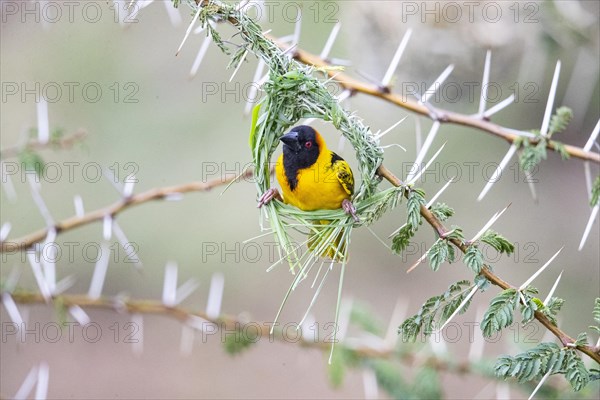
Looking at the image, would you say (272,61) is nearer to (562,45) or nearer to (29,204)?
(562,45)

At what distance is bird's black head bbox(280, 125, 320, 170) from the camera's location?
247 centimetres

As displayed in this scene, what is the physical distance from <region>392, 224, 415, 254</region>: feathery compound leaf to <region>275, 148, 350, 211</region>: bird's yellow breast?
0.46m

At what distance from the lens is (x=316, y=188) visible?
2.38 metres

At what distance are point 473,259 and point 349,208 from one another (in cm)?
51

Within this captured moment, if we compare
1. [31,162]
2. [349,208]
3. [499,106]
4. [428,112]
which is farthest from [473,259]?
[31,162]

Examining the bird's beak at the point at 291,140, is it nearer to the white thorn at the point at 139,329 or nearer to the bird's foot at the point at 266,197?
the bird's foot at the point at 266,197

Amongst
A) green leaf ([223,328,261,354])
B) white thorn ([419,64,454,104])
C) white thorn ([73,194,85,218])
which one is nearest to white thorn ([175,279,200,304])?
green leaf ([223,328,261,354])

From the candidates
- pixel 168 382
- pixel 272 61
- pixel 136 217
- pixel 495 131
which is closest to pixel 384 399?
pixel 168 382

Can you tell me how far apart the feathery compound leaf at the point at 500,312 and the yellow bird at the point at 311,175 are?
0.62 meters

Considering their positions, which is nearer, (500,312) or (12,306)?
(500,312)

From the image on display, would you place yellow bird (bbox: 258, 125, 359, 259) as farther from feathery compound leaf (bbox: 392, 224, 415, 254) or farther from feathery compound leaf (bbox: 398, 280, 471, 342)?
feathery compound leaf (bbox: 398, 280, 471, 342)

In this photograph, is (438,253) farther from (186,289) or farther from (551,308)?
(186,289)

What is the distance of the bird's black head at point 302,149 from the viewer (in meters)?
2.47

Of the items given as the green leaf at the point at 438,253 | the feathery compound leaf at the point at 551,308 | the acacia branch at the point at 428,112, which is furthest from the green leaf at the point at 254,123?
the feathery compound leaf at the point at 551,308
